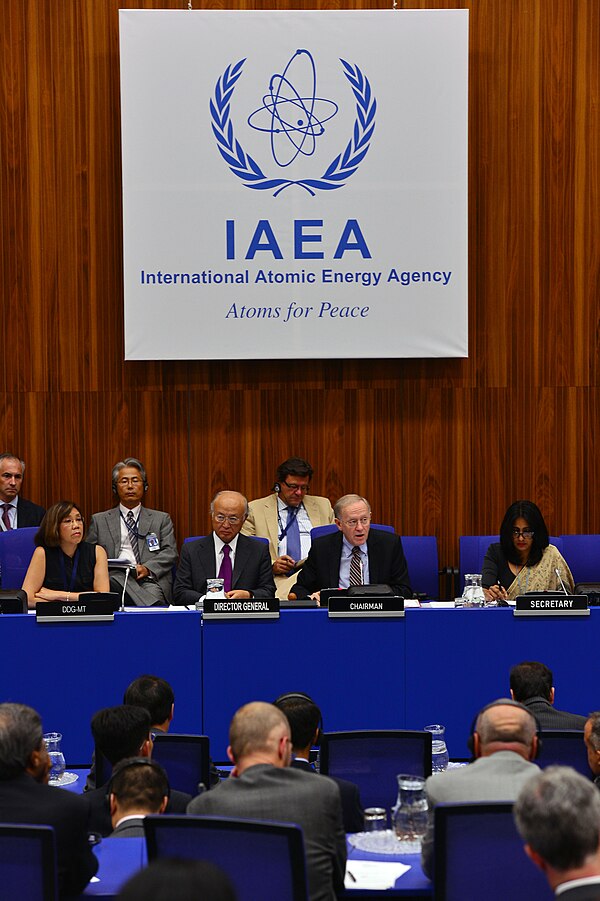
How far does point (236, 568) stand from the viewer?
6398mm

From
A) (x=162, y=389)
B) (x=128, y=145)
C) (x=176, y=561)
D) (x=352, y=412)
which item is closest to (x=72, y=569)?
(x=176, y=561)

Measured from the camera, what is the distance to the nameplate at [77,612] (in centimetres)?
541

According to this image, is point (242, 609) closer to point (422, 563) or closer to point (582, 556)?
point (422, 563)

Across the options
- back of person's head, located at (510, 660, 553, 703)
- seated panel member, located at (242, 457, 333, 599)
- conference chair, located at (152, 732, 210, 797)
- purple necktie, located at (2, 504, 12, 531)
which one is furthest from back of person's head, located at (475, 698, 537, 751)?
purple necktie, located at (2, 504, 12, 531)

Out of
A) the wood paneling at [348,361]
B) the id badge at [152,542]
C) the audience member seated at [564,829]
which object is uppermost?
the wood paneling at [348,361]

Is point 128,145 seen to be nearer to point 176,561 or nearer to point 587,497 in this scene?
point 176,561

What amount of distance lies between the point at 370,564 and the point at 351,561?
0.11m

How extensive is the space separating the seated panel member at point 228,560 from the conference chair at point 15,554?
1.17 metres

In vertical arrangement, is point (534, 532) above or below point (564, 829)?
above

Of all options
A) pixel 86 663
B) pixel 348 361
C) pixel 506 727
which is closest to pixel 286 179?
pixel 348 361

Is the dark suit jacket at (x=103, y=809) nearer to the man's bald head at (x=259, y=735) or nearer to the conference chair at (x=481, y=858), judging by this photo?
the man's bald head at (x=259, y=735)

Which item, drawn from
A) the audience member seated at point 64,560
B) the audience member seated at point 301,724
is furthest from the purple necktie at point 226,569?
the audience member seated at point 301,724

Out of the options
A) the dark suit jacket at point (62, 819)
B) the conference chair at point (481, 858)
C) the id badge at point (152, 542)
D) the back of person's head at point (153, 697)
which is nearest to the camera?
the conference chair at point (481, 858)

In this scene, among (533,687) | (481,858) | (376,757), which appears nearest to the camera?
(481,858)
